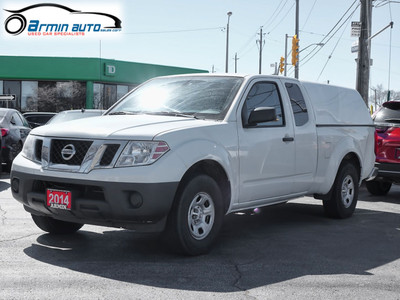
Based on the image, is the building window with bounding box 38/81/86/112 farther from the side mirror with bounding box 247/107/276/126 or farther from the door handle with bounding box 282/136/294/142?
the side mirror with bounding box 247/107/276/126

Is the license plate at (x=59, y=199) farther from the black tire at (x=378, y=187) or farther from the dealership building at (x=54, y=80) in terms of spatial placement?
the dealership building at (x=54, y=80)

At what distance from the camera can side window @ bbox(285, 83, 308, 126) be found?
24.2 ft

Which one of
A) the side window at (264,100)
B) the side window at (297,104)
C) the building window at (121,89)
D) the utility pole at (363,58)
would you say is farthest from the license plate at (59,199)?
the building window at (121,89)

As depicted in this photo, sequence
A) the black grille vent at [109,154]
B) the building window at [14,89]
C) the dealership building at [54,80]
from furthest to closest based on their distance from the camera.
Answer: the building window at [14,89] < the dealership building at [54,80] < the black grille vent at [109,154]

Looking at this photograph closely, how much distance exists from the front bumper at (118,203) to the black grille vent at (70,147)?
0.58 feet

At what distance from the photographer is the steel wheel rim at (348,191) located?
8414mm

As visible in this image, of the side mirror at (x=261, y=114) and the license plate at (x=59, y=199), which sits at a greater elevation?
the side mirror at (x=261, y=114)

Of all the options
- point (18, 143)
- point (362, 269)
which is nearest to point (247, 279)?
point (362, 269)

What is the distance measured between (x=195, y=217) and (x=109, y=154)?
1.04m

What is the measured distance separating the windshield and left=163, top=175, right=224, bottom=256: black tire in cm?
84

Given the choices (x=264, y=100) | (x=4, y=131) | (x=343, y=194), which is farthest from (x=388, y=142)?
(x=4, y=131)

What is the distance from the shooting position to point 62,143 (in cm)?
562

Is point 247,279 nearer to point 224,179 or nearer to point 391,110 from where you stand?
point 224,179

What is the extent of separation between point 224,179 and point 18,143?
8.99m
